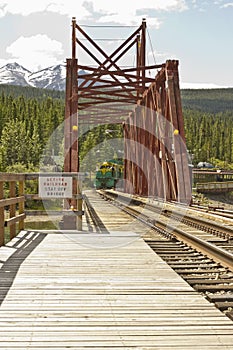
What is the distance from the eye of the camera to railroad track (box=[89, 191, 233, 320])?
4844 mm

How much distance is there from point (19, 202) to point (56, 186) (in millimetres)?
856

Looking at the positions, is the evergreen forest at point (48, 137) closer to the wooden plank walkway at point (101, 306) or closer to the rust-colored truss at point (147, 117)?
Result: the rust-colored truss at point (147, 117)

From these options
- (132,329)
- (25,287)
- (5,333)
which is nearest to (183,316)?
(132,329)

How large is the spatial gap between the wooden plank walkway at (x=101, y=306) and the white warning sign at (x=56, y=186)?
2361 millimetres

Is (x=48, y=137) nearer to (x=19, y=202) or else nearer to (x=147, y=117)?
(x=147, y=117)

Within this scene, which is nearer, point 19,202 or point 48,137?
point 19,202

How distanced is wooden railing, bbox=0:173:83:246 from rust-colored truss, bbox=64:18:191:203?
4.37m

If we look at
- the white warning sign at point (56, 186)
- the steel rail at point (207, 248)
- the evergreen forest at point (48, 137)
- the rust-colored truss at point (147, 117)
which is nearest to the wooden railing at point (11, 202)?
the white warning sign at point (56, 186)

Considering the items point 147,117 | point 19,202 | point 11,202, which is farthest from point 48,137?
point 11,202

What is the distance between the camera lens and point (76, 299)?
14.5 ft

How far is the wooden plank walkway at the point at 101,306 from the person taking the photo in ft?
10.9

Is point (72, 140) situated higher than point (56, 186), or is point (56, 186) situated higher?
point (72, 140)

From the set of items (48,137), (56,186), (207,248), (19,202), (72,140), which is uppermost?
(48,137)

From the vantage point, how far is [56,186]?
9.23 metres
